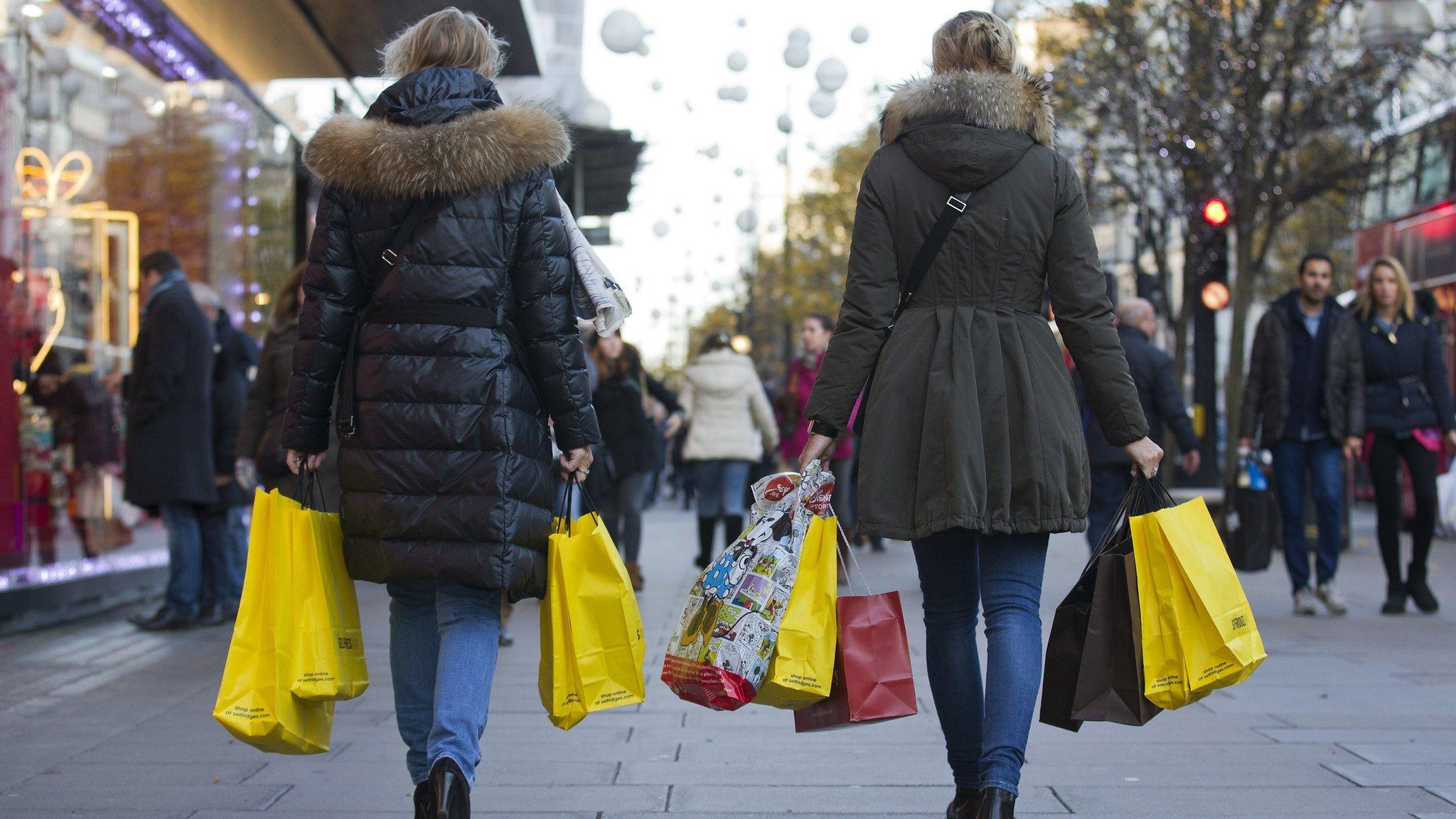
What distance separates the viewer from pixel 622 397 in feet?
33.6

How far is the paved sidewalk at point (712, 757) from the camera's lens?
172 inches

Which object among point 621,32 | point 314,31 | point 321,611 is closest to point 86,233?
point 314,31

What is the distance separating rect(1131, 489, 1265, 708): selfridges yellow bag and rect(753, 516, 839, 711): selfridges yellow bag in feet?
2.36

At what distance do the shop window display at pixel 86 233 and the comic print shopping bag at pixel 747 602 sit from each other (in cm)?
570

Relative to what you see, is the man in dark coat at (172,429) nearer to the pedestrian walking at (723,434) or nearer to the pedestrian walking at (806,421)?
the pedestrian walking at (723,434)

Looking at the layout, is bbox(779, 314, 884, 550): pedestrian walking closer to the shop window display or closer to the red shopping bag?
the shop window display

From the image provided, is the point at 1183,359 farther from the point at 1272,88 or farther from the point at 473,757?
the point at 473,757

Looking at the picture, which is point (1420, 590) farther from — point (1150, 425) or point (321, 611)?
point (321, 611)

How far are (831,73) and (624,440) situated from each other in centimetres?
695

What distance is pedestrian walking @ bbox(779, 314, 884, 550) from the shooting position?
12.2 meters

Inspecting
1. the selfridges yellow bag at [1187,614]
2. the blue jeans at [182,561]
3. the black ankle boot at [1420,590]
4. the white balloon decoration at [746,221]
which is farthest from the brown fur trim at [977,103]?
the white balloon decoration at [746,221]

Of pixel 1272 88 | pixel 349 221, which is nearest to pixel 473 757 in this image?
pixel 349 221

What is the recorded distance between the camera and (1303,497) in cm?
877

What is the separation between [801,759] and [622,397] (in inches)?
214
